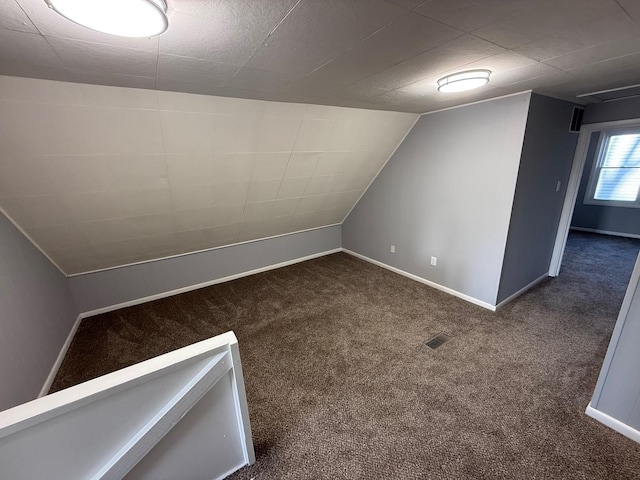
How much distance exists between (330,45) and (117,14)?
2.56 feet

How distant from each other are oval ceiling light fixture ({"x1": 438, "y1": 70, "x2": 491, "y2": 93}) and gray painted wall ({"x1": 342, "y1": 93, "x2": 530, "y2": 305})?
2.95 feet

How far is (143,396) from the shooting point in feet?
3.62

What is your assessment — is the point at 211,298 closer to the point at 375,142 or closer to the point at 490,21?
the point at 375,142

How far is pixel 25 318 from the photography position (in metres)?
1.94

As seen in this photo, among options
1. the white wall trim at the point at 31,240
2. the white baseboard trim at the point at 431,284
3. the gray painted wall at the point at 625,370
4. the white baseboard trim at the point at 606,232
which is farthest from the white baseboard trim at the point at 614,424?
the white baseboard trim at the point at 606,232

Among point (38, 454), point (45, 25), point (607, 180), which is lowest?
point (38, 454)

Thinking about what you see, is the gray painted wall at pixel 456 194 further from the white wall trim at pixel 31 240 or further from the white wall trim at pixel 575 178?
the white wall trim at pixel 31 240

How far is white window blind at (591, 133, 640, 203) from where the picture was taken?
477 centimetres

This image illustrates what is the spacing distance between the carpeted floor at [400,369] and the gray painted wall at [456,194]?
349 mm

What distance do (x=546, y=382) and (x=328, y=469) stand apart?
164 cm

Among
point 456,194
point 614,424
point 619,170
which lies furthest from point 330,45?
point 619,170

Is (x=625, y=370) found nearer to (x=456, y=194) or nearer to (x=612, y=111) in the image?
(x=456, y=194)

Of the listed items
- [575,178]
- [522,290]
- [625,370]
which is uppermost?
[575,178]

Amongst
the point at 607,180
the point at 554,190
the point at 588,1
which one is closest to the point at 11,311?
the point at 588,1
